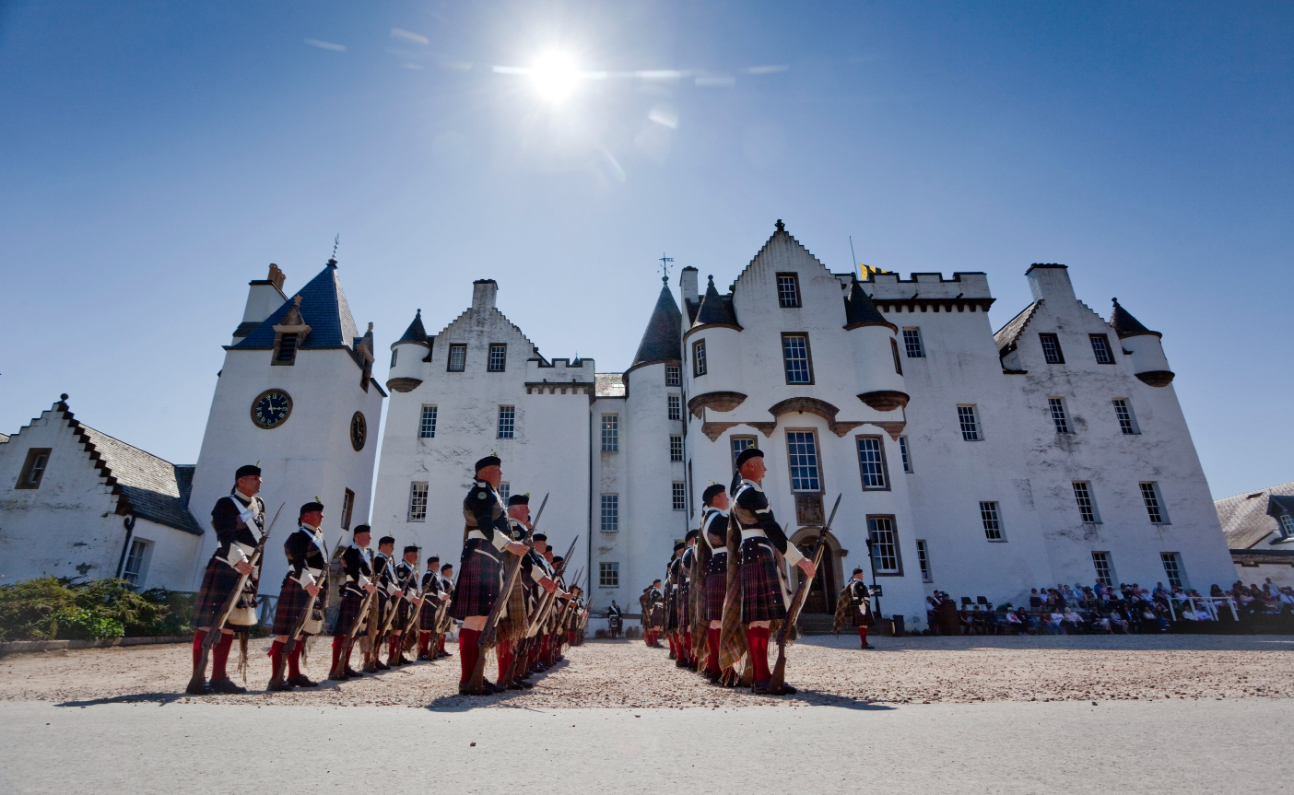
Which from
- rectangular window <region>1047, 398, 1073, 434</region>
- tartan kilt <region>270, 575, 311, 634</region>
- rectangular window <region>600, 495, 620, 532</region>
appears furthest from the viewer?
rectangular window <region>600, 495, 620, 532</region>

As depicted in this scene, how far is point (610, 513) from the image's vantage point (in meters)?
29.5

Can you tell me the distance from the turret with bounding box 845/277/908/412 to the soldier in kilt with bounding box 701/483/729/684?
1784 cm

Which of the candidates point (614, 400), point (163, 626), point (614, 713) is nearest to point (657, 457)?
point (614, 400)

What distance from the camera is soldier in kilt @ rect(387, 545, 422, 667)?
11641 millimetres

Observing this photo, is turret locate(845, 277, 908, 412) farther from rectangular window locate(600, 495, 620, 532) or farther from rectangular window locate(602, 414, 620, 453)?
rectangular window locate(600, 495, 620, 532)

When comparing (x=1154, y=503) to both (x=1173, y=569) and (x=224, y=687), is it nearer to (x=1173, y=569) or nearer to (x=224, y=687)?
(x=1173, y=569)

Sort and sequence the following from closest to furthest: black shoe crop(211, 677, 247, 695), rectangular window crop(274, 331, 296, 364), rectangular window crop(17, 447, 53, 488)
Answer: black shoe crop(211, 677, 247, 695) → rectangular window crop(17, 447, 53, 488) → rectangular window crop(274, 331, 296, 364)

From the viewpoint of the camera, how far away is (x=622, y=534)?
28.9 m

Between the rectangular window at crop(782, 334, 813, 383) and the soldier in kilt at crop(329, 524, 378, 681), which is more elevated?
the rectangular window at crop(782, 334, 813, 383)

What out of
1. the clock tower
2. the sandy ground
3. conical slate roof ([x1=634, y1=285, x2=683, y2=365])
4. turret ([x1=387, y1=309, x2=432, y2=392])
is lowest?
the sandy ground

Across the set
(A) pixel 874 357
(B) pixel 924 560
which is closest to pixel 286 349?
(A) pixel 874 357

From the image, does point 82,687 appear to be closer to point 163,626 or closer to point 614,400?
point 163,626

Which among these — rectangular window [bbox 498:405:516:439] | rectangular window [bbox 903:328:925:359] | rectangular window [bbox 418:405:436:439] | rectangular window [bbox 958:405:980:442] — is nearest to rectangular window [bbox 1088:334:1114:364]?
rectangular window [bbox 958:405:980:442]

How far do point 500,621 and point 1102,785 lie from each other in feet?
18.7
